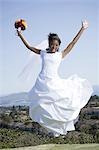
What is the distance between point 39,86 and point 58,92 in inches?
8.2

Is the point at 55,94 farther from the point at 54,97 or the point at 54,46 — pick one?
the point at 54,46

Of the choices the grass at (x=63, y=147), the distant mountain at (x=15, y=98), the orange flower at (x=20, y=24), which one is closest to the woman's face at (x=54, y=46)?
the orange flower at (x=20, y=24)

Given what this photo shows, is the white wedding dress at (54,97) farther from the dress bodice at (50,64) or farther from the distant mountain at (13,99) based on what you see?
the distant mountain at (13,99)

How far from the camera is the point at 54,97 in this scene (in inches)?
195

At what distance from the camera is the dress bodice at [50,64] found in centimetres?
496

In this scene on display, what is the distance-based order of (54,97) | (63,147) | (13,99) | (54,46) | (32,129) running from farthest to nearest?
(32,129) → (63,147) → (13,99) → (54,46) → (54,97)

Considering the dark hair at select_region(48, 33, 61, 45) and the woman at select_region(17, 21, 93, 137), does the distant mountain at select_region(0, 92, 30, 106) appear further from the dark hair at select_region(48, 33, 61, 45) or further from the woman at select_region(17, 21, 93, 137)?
the dark hair at select_region(48, 33, 61, 45)

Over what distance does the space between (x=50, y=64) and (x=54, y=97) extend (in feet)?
1.14

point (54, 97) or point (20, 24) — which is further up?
point (20, 24)

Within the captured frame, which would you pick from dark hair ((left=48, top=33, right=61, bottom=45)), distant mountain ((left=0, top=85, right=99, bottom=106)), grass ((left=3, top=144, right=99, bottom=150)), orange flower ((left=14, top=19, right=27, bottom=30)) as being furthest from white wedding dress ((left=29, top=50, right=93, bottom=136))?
grass ((left=3, top=144, right=99, bottom=150))

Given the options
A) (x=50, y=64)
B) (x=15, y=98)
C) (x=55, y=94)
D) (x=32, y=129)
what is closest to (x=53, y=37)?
(x=50, y=64)

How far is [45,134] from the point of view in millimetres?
5938

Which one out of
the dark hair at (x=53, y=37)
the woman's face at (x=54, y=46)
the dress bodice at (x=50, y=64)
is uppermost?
the dark hair at (x=53, y=37)

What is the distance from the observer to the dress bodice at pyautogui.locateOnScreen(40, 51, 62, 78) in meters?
4.96
